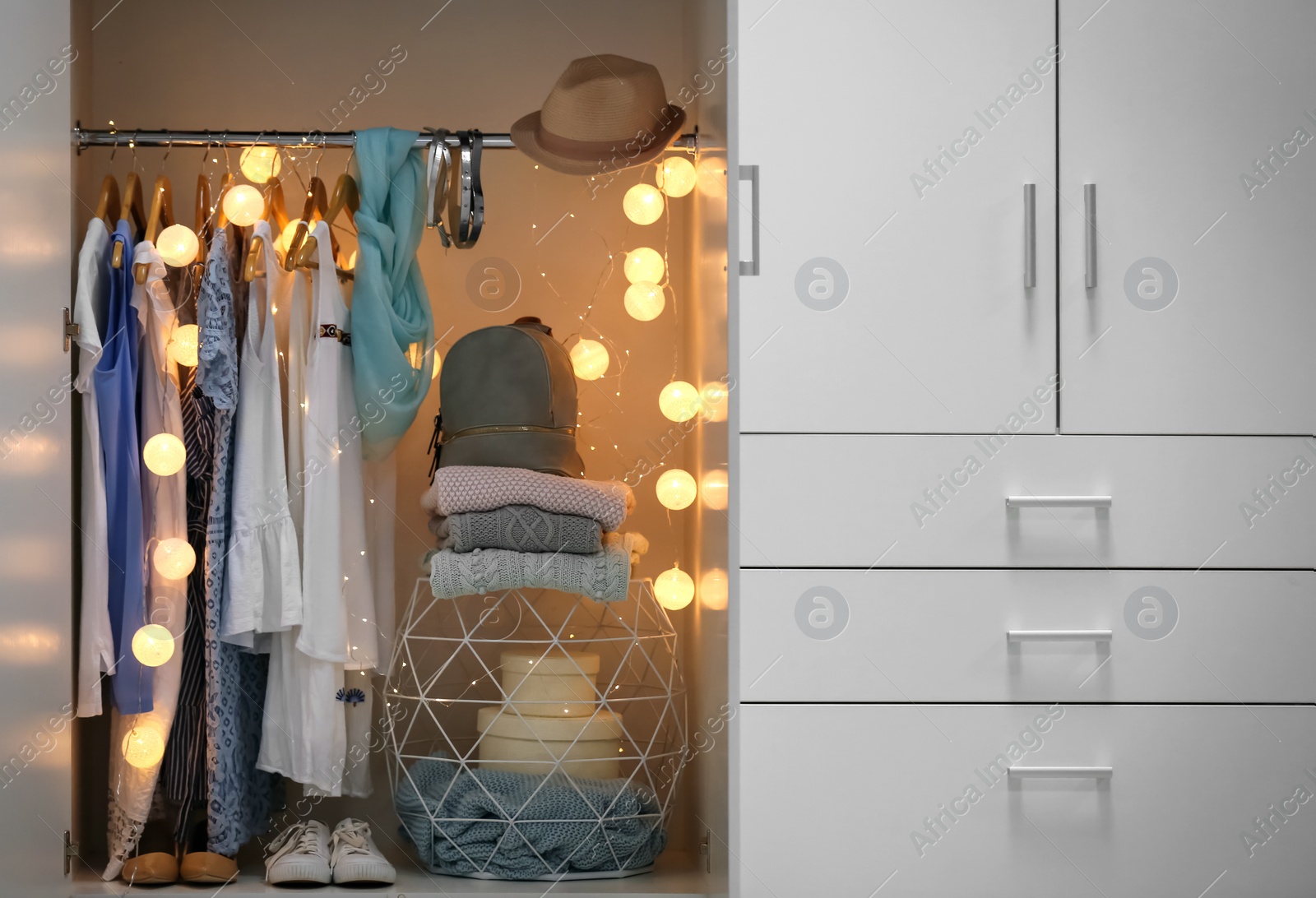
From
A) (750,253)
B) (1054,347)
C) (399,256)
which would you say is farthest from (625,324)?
(1054,347)

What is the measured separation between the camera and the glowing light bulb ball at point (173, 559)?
1.85 m

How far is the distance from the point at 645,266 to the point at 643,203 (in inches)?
4.8

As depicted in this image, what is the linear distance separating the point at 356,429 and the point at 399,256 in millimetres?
318

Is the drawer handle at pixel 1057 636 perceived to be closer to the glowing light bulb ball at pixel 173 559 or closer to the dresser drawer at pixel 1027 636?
the dresser drawer at pixel 1027 636

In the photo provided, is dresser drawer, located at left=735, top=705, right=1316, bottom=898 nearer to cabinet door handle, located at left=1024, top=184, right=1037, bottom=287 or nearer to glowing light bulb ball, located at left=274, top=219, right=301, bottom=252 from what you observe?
cabinet door handle, located at left=1024, top=184, right=1037, bottom=287

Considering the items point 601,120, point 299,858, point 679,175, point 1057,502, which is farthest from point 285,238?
point 1057,502

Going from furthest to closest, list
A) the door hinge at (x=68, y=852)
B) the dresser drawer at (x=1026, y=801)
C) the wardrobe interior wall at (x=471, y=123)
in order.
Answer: the wardrobe interior wall at (x=471, y=123), the door hinge at (x=68, y=852), the dresser drawer at (x=1026, y=801)

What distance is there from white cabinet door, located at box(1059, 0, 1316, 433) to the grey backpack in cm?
87

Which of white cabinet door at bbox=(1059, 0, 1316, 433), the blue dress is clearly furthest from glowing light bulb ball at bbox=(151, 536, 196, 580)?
white cabinet door at bbox=(1059, 0, 1316, 433)

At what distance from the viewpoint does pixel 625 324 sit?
241 cm

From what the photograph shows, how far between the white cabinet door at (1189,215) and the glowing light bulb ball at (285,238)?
51.7 inches

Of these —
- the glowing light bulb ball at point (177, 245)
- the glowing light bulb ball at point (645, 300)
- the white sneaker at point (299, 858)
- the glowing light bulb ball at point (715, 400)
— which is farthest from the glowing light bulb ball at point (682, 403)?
the white sneaker at point (299, 858)

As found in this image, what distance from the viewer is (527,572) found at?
189 cm

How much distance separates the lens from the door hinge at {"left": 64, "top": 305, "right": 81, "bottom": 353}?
183 centimetres
